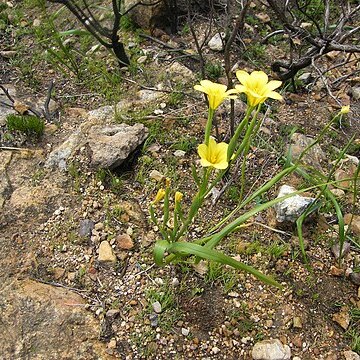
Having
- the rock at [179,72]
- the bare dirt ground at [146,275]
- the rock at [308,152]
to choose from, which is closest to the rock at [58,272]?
the bare dirt ground at [146,275]

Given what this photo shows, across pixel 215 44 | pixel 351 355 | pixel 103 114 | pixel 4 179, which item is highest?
pixel 4 179

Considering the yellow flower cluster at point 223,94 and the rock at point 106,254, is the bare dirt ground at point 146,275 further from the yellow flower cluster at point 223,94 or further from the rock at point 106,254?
the yellow flower cluster at point 223,94

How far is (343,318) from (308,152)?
0.91m

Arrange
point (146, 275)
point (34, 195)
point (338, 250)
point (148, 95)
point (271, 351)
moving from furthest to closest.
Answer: point (148, 95)
point (34, 195)
point (338, 250)
point (146, 275)
point (271, 351)

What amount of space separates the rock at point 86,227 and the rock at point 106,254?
101 mm

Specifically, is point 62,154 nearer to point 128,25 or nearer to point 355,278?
point 128,25

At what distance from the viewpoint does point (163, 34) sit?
3.21 m

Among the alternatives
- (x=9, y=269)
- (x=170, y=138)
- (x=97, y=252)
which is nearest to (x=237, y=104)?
(x=170, y=138)

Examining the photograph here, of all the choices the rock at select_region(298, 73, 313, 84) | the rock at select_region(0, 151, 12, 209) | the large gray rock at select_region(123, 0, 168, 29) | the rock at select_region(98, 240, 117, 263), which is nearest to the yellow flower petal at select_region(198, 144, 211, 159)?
the rock at select_region(98, 240, 117, 263)

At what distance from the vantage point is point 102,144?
2.38 m

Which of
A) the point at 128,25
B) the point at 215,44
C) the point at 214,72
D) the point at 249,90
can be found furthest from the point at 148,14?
the point at 249,90

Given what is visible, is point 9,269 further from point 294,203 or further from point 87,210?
point 294,203

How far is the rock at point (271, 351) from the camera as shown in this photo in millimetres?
1768

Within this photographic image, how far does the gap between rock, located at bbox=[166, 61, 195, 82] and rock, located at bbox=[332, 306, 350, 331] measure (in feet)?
5.28
